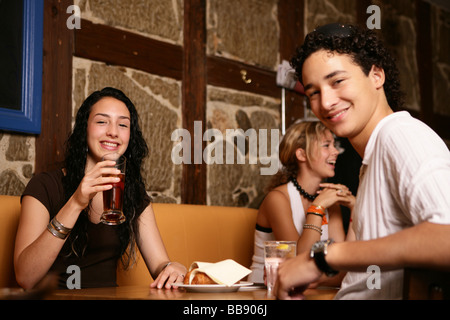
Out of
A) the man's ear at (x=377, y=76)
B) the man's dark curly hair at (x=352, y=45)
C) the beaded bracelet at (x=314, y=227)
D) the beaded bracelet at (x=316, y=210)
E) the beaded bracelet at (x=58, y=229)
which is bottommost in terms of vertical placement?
the beaded bracelet at (x=314, y=227)

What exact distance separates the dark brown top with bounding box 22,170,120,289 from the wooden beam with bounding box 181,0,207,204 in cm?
114

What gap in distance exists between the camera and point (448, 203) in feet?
3.38

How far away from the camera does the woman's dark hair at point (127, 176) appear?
2168 mm

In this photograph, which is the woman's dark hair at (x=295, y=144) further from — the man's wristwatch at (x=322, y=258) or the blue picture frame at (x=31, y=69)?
the man's wristwatch at (x=322, y=258)

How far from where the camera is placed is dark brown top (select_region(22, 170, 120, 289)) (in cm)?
207

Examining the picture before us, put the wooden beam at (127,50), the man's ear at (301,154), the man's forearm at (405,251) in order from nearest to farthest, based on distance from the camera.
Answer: the man's forearm at (405,251) → the wooden beam at (127,50) → the man's ear at (301,154)

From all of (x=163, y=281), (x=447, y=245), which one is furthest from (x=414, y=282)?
(x=163, y=281)

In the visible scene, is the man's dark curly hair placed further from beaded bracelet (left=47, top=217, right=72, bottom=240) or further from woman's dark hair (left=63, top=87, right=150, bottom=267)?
woman's dark hair (left=63, top=87, right=150, bottom=267)

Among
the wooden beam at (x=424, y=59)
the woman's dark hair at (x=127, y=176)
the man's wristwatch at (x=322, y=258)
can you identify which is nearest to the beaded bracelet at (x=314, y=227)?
the woman's dark hair at (x=127, y=176)

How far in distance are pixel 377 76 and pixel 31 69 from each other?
1706mm

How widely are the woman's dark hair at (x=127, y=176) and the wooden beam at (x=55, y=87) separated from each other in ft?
0.86

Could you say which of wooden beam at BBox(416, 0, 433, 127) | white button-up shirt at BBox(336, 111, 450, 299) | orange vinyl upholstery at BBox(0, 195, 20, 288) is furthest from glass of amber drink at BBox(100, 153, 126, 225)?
wooden beam at BBox(416, 0, 433, 127)

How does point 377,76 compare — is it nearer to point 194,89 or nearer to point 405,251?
point 405,251
